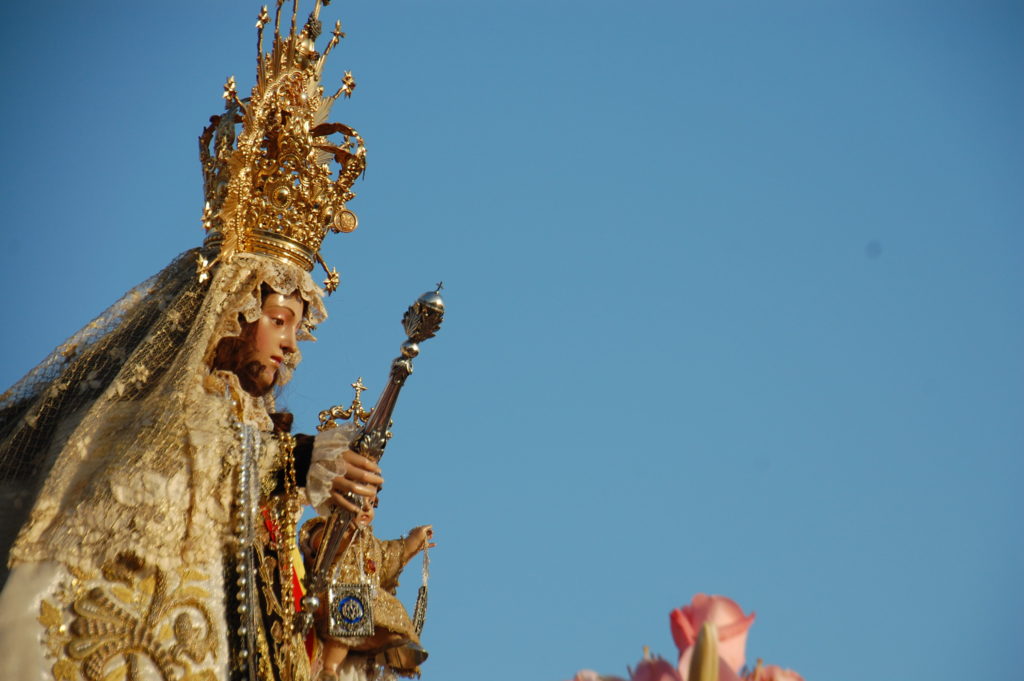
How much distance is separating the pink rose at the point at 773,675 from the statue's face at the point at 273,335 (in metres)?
4.89

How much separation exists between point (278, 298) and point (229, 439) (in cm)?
117

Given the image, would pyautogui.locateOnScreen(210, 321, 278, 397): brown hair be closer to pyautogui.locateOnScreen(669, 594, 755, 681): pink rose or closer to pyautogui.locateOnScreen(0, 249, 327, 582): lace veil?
pyautogui.locateOnScreen(0, 249, 327, 582): lace veil

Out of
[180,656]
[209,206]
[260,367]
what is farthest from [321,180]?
[180,656]

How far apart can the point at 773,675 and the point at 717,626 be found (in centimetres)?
16

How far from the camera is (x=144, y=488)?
17.4ft

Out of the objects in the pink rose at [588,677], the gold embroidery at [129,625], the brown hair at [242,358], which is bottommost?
the pink rose at [588,677]

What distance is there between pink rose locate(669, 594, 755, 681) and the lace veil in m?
3.82

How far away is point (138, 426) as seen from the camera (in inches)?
217

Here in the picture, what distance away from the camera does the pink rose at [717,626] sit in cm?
182

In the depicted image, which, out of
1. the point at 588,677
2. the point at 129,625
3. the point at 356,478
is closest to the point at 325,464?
the point at 356,478

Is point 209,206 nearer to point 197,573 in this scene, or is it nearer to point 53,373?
point 53,373

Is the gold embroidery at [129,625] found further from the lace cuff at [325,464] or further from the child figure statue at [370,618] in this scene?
the child figure statue at [370,618]

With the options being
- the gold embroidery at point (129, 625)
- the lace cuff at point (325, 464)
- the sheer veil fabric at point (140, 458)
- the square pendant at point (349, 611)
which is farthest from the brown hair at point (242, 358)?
the gold embroidery at point (129, 625)

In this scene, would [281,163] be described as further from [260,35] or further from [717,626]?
[717,626]
